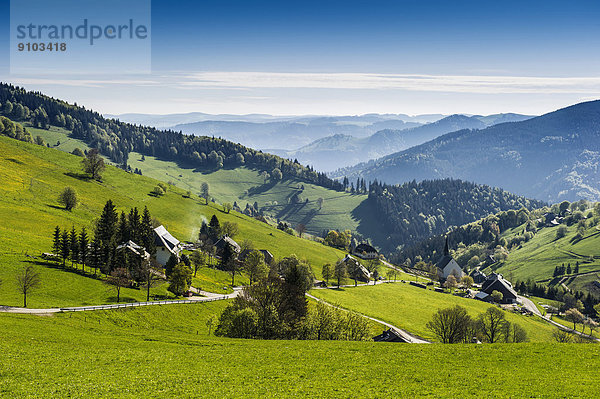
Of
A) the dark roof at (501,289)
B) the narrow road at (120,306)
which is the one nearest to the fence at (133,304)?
the narrow road at (120,306)

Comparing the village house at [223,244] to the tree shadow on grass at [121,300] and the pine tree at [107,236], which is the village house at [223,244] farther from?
the tree shadow on grass at [121,300]

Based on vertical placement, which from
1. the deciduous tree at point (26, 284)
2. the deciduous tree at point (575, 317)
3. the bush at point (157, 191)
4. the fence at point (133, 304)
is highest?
the bush at point (157, 191)

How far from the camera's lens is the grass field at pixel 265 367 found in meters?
29.1

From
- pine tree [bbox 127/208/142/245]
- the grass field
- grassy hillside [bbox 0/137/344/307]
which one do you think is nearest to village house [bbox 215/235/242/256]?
grassy hillside [bbox 0/137/344/307]

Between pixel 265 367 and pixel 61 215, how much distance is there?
108 metres

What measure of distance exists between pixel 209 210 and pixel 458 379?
172m

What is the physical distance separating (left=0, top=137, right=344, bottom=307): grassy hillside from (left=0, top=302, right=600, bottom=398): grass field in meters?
19.4

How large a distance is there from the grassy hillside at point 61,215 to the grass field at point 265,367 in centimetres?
1937

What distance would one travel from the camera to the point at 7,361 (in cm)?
3183

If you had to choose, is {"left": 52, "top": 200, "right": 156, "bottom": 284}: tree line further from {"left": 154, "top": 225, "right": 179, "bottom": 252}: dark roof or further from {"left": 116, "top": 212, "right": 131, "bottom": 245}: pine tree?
{"left": 154, "top": 225, "right": 179, "bottom": 252}: dark roof

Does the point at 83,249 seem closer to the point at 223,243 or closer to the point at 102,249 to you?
the point at 102,249

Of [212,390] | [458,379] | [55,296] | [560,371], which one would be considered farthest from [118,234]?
[560,371]

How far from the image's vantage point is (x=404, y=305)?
111m

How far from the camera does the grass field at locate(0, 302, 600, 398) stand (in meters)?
29.1
